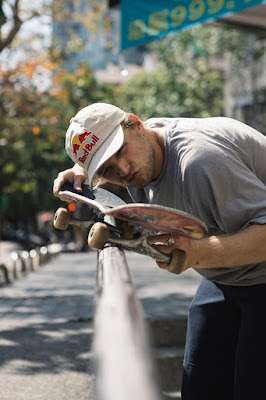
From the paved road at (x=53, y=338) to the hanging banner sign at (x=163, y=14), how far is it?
242 centimetres

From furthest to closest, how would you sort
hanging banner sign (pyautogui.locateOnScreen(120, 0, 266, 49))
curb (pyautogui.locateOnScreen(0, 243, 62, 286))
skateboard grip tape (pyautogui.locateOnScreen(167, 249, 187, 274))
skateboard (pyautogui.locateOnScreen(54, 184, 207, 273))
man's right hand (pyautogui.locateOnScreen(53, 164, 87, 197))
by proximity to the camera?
curb (pyautogui.locateOnScreen(0, 243, 62, 286))
hanging banner sign (pyautogui.locateOnScreen(120, 0, 266, 49))
man's right hand (pyautogui.locateOnScreen(53, 164, 87, 197))
skateboard grip tape (pyautogui.locateOnScreen(167, 249, 187, 274))
skateboard (pyautogui.locateOnScreen(54, 184, 207, 273))

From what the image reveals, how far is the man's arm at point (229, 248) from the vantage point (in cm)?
190

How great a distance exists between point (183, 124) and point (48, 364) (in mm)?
2714

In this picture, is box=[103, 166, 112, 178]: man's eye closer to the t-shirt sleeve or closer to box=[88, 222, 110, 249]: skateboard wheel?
the t-shirt sleeve

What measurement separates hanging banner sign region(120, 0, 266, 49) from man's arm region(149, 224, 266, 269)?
10.2ft

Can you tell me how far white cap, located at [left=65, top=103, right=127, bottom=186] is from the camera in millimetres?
2090

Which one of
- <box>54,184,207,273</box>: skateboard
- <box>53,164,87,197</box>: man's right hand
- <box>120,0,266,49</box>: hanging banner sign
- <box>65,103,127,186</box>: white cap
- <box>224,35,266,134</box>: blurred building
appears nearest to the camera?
<box>54,184,207,273</box>: skateboard

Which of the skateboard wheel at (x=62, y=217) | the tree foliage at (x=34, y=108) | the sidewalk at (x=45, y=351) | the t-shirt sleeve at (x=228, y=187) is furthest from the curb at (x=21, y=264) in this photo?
the t-shirt sleeve at (x=228, y=187)

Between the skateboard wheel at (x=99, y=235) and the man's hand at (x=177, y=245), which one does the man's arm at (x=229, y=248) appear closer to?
the man's hand at (x=177, y=245)

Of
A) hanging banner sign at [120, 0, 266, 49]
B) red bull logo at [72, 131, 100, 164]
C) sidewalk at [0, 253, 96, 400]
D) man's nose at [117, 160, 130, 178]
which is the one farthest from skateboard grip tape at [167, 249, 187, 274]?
hanging banner sign at [120, 0, 266, 49]

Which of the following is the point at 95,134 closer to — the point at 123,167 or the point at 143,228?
the point at 123,167

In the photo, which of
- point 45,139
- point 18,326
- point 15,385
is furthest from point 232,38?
point 15,385

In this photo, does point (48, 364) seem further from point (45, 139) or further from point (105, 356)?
point (45, 139)

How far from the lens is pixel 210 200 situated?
2.06m
